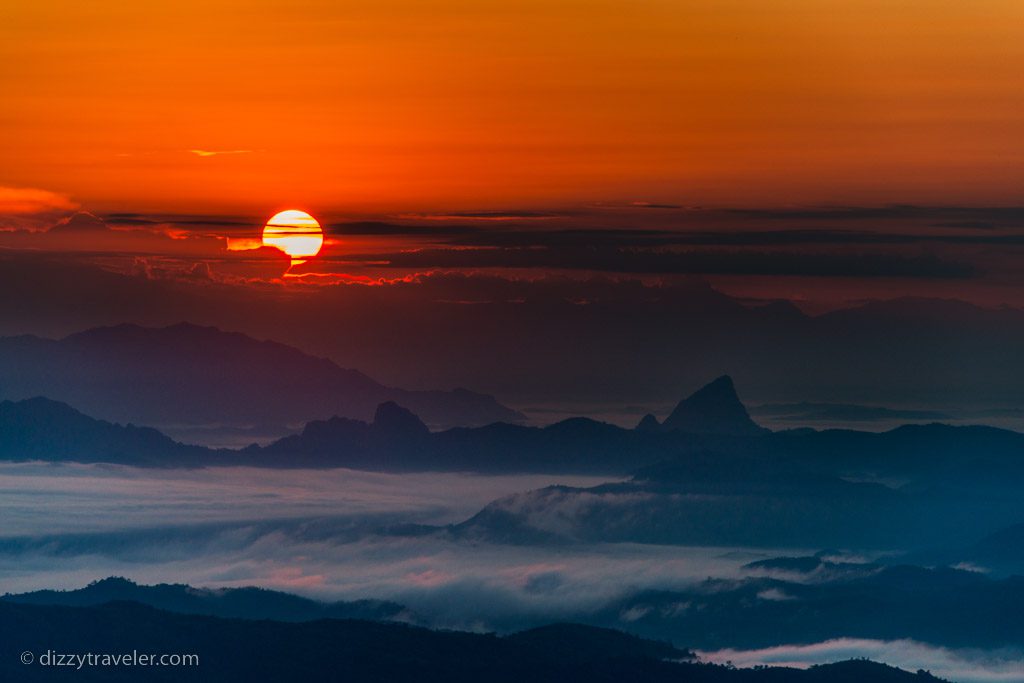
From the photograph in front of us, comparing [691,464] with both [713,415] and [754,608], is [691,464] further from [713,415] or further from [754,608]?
[754,608]

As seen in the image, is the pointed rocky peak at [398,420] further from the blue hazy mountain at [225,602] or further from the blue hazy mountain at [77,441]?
the blue hazy mountain at [225,602]

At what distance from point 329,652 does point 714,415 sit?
42.4 m

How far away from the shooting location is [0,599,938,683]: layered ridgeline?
5706 cm

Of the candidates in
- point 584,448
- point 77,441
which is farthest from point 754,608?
point 77,441

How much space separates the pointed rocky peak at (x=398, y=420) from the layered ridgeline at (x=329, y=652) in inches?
1041

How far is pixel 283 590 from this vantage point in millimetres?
69688

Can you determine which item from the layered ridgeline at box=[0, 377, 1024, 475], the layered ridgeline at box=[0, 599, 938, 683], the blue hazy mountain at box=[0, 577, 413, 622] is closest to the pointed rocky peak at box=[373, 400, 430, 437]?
the layered ridgeline at box=[0, 377, 1024, 475]

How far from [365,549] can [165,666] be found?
59.0ft

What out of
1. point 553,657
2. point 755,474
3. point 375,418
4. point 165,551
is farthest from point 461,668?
point 755,474

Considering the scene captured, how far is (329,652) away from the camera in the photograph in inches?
2338

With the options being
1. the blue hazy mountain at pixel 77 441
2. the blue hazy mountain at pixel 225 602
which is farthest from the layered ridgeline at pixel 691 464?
the blue hazy mountain at pixel 225 602

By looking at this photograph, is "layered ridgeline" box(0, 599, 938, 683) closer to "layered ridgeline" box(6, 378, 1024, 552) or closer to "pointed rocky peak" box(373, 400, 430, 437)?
"layered ridgeline" box(6, 378, 1024, 552)

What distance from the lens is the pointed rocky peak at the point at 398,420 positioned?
89000 millimetres

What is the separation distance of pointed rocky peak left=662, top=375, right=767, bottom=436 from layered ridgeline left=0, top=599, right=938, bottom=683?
2758cm
